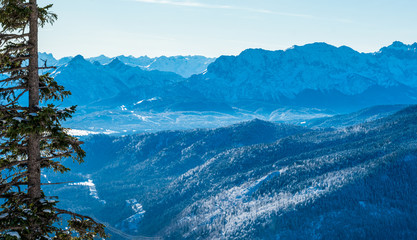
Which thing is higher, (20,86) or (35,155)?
(20,86)

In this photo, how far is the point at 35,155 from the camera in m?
26.0

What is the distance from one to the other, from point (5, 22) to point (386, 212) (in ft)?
645

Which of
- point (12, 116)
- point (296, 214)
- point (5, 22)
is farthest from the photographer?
point (296, 214)

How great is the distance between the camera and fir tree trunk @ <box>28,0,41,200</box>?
84.9 ft

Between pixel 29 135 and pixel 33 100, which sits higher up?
pixel 33 100

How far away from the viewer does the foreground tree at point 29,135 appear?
79.9 feet

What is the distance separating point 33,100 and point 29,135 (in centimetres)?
227

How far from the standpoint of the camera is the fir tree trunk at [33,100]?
25875 mm

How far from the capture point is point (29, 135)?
2566cm

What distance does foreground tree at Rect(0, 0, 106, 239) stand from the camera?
2434 centimetres

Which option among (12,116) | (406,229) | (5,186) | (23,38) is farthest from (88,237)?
(406,229)

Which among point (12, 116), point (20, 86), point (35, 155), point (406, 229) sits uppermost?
point (20, 86)

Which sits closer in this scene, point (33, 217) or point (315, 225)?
point (33, 217)

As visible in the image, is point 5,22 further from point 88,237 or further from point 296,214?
point 296,214
